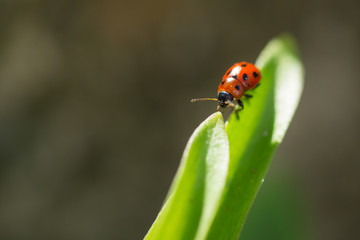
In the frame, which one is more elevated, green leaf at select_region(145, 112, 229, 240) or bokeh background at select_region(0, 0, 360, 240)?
bokeh background at select_region(0, 0, 360, 240)

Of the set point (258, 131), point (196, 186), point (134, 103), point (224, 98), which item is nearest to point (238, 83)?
point (224, 98)

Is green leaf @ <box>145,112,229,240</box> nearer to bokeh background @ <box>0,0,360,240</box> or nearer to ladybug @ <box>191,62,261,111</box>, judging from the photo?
ladybug @ <box>191,62,261,111</box>

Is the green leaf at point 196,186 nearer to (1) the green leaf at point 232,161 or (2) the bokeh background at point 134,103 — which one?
(1) the green leaf at point 232,161

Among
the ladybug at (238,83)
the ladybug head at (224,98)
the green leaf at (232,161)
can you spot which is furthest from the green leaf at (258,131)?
the ladybug head at (224,98)

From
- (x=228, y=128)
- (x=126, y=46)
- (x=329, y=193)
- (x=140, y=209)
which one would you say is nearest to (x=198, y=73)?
(x=126, y=46)

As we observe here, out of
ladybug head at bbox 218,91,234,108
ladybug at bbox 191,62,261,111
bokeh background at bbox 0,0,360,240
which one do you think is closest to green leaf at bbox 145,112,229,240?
ladybug at bbox 191,62,261,111
